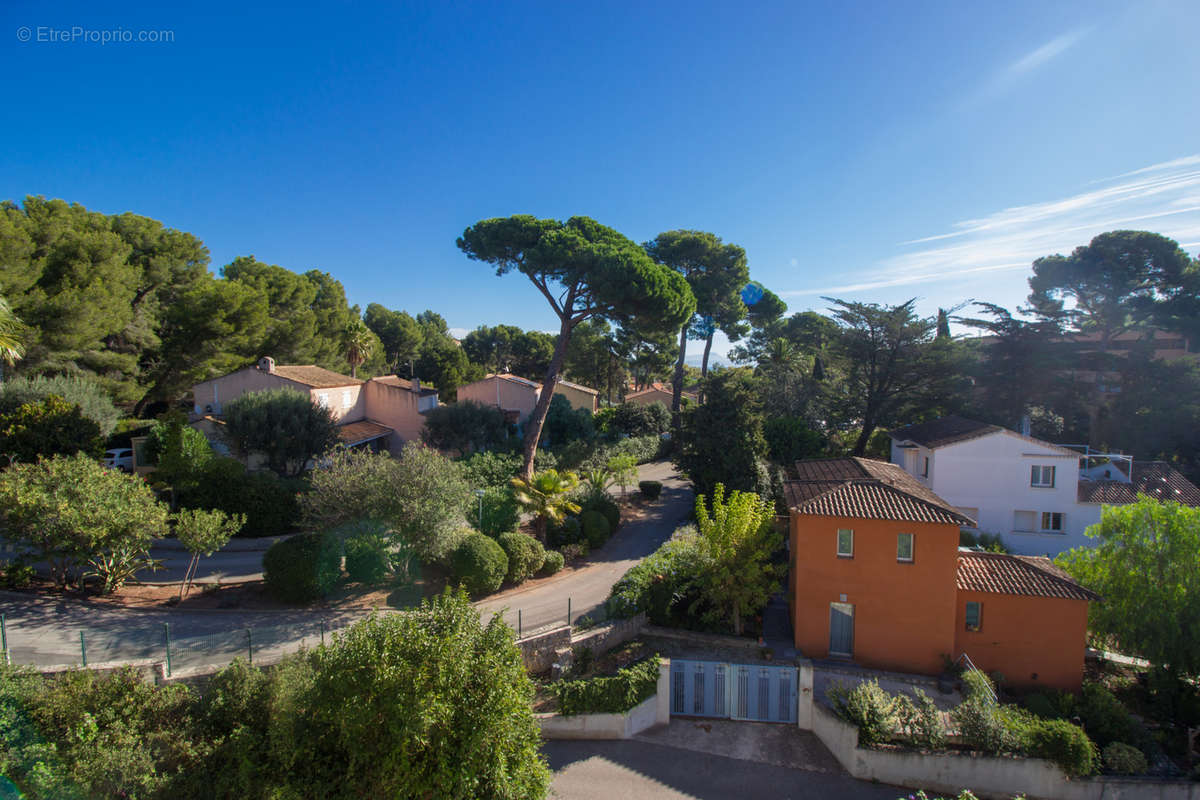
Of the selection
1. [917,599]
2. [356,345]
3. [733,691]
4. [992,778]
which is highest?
[356,345]

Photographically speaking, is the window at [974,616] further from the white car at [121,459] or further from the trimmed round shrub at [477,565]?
the white car at [121,459]

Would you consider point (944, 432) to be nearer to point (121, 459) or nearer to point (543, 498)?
point (543, 498)

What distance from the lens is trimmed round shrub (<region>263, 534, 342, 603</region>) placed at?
14.5 metres

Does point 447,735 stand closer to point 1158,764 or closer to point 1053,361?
point 1158,764

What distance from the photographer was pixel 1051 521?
78.5 feet

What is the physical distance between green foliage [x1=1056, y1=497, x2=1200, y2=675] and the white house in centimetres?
759

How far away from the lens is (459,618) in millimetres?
8625

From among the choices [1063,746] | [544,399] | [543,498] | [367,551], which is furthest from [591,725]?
[544,399]

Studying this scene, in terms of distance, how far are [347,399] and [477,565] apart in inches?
722

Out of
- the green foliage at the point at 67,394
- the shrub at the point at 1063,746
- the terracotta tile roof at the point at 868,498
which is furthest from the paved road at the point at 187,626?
the shrub at the point at 1063,746

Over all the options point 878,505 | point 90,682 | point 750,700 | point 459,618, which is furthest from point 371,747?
point 878,505

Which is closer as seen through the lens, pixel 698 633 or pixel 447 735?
pixel 447 735

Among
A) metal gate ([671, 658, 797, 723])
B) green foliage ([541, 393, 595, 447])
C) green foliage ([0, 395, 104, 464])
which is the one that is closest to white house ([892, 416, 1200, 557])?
metal gate ([671, 658, 797, 723])

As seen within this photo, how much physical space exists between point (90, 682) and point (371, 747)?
5736 mm
